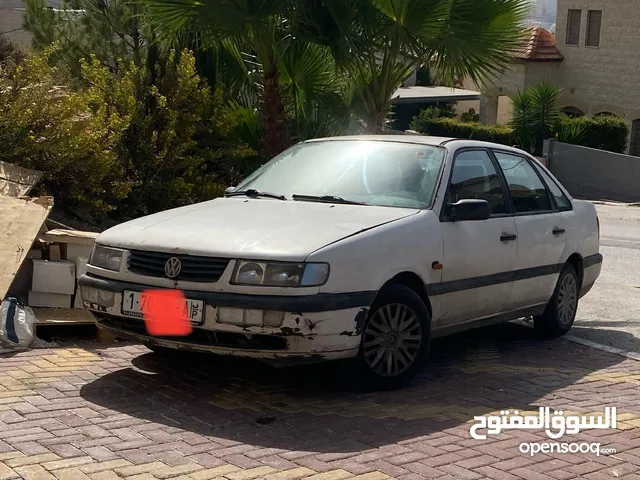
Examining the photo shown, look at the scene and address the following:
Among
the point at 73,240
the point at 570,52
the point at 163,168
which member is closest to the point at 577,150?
the point at 570,52

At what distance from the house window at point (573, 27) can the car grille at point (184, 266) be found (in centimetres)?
3258

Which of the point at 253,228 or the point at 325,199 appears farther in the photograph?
the point at 325,199

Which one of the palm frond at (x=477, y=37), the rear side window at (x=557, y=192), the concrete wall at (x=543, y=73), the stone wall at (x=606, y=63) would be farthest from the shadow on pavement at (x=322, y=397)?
the concrete wall at (x=543, y=73)

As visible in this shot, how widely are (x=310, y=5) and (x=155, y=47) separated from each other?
68.0 inches

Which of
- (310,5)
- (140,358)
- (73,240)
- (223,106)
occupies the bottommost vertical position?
(140,358)

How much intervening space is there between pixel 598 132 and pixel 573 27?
737 centimetres

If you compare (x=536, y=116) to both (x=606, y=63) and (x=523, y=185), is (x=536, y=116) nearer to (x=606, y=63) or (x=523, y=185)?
(x=606, y=63)

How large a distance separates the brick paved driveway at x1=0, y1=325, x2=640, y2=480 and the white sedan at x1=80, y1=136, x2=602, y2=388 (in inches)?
11.9

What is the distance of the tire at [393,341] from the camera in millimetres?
6141

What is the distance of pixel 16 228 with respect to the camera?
7516 mm

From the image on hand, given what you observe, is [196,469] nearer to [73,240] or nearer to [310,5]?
[73,240]

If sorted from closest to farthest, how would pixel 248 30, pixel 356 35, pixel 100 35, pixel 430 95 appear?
pixel 248 30, pixel 356 35, pixel 100 35, pixel 430 95

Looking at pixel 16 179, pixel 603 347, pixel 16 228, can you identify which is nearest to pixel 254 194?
pixel 16 228

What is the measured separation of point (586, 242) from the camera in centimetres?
857
